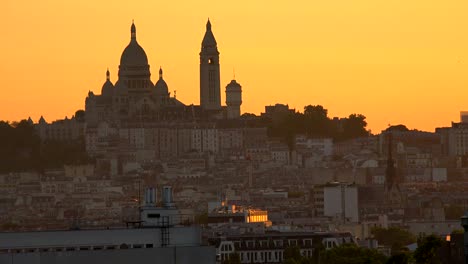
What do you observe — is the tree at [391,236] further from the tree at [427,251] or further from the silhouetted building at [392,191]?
the tree at [427,251]

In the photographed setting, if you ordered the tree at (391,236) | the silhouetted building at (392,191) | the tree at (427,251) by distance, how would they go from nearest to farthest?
A: the tree at (427,251)
the tree at (391,236)
the silhouetted building at (392,191)

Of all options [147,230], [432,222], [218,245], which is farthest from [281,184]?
[147,230]

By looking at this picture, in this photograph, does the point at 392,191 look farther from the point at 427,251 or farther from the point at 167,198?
the point at 427,251

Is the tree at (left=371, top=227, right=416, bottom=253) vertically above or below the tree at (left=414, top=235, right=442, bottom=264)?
above

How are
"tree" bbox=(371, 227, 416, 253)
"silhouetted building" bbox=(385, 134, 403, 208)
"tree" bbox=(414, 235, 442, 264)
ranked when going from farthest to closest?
1. "silhouetted building" bbox=(385, 134, 403, 208)
2. "tree" bbox=(371, 227, 416, 253)
3. "tree" bbox=(414, 235, 442, 264)

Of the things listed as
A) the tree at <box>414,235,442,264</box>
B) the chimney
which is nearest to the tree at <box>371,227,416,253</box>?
the chimney

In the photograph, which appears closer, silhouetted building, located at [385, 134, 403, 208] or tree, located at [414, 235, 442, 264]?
tree, located at [414, 235, 442, 264]

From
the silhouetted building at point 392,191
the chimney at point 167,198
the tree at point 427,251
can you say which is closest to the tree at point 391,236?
the silhouetted building at point 392,191

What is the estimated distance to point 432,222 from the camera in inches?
5089

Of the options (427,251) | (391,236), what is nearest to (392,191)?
(391,236)

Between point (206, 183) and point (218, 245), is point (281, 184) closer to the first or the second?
point (206, 183)

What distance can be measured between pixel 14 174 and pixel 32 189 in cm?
648

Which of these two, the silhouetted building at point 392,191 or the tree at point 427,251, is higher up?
the silhouetted building at point 392,191

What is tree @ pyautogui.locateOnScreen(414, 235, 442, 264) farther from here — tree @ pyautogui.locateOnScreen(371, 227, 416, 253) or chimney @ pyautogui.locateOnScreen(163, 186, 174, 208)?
tree @ pyautogui.locateOnScreen(371, 227, 416, 253)
